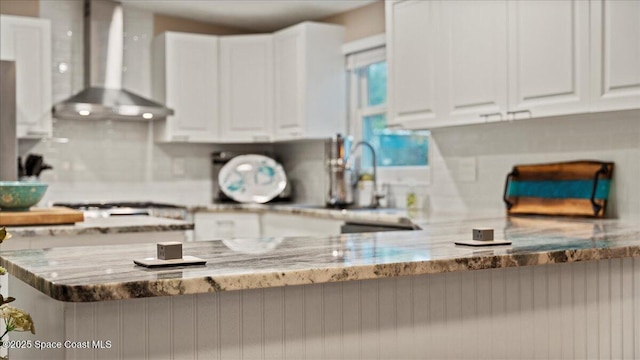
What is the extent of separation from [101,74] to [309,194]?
1789 millimetres

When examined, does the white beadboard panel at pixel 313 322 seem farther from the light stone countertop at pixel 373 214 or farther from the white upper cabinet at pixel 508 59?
the white upper cabinet at pixel 508 59

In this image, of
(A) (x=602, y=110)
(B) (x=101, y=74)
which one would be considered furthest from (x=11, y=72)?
(A) (x=602, y=110)

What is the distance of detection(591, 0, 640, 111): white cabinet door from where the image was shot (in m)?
3.09

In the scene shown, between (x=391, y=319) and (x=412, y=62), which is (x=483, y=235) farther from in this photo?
(x=412, y=62)

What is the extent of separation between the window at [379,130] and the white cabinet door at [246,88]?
683 millimetres

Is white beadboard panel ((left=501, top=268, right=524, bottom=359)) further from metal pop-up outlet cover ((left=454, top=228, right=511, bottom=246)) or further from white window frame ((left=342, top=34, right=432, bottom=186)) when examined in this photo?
white window frame ((left=342, top=34, right=432, bottom=186))

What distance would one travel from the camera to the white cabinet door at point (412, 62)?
13.4ft

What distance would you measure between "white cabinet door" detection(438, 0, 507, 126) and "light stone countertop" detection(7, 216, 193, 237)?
156cm

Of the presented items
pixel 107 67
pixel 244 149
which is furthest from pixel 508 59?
pixel 244 149

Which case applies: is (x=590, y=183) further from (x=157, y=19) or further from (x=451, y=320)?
(x=157, y=19)

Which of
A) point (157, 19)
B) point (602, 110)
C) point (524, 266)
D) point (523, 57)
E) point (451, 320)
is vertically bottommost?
point (451, 320)

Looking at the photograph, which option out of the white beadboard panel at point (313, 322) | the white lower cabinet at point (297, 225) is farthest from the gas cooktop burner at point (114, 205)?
the white beadboard panel at point (313, 322)

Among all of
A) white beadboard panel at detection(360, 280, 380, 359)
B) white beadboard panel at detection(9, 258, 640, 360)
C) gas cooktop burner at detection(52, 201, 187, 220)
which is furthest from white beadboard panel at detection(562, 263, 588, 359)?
gas cooktop burner at detection(52, 201, 187, 220)

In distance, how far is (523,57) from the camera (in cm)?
355
